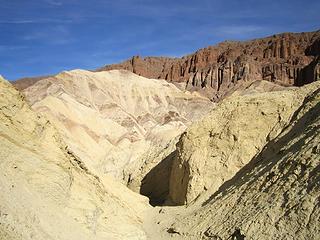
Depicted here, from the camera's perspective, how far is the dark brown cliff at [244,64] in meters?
108

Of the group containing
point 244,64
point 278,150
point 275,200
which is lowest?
point 275,200

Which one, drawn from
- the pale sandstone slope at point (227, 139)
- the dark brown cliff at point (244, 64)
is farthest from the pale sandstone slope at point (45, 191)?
the dark brown cliff at point (244, 64)

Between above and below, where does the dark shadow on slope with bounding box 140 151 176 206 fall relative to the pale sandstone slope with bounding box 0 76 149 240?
below

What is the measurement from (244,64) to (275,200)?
334 ft

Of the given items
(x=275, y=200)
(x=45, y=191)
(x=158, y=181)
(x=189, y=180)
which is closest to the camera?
(x=275, y=200)

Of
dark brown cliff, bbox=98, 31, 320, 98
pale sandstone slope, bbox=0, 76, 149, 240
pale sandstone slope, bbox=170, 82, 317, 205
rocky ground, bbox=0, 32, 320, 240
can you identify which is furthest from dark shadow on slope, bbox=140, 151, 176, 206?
dark brown cliff, bbox=98, 31, 320, 98

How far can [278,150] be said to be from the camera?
53.7ft

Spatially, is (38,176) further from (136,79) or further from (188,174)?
(136,79)

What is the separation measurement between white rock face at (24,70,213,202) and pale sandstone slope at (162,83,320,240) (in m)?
5.63

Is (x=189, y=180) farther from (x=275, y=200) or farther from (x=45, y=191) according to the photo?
(x=45, y=191)

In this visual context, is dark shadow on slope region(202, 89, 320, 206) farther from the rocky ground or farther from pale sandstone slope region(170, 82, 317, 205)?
pale sandstone slope region(170, 82, 317, 205)

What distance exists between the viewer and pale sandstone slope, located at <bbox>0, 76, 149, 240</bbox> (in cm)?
1140

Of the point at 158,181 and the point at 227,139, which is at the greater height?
the point at 227,139

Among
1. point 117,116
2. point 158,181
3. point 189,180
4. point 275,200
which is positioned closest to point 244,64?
point 117,116
